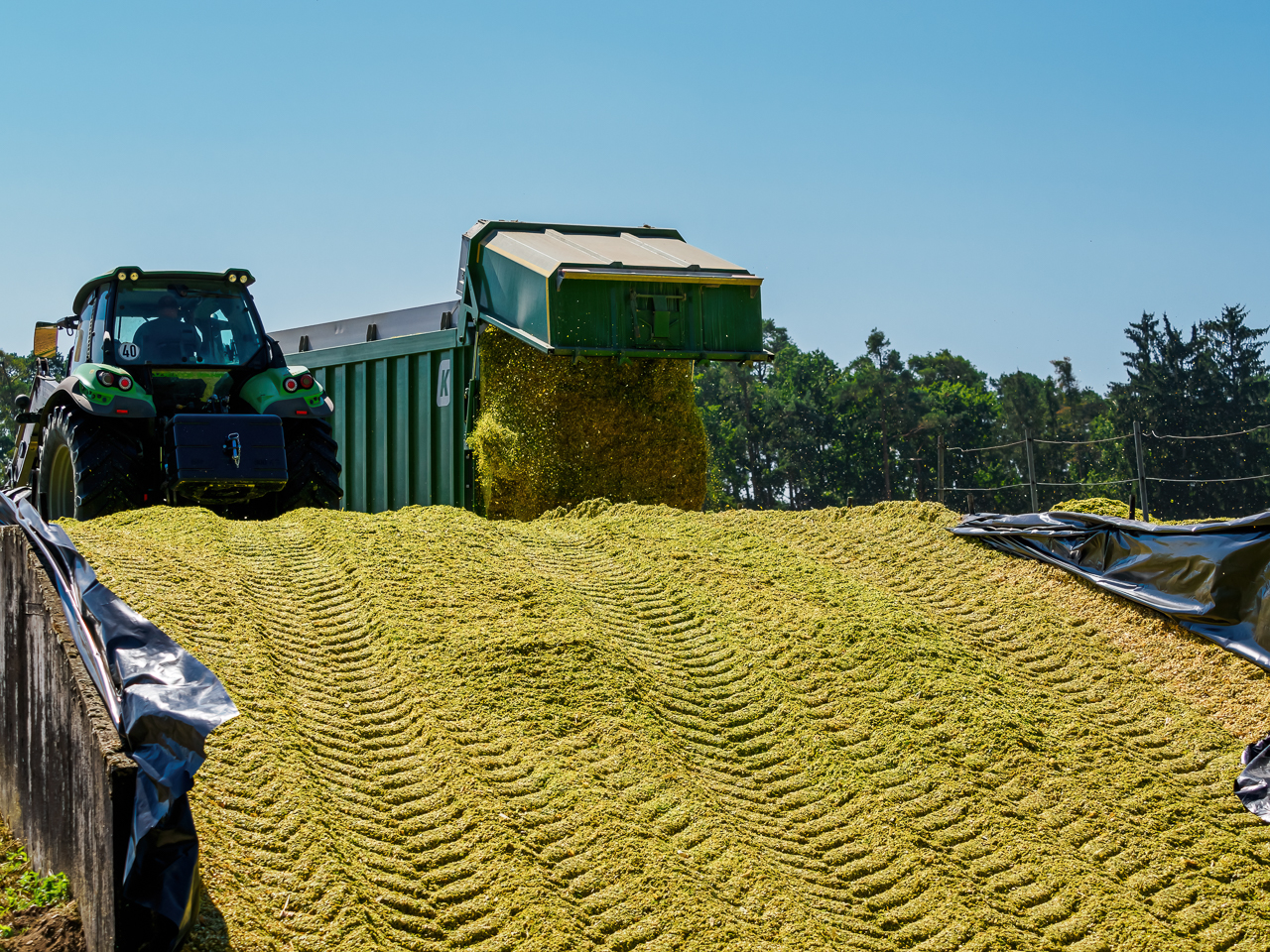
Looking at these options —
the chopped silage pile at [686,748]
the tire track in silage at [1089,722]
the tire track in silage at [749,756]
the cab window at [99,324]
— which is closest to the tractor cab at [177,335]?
the cab window at [99,324]

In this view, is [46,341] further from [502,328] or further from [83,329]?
[502,328]

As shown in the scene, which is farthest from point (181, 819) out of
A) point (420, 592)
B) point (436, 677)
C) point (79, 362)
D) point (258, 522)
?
point (79, 362)

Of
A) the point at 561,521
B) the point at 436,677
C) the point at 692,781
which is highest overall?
the point at 561,521

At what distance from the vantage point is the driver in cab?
9.41 meters

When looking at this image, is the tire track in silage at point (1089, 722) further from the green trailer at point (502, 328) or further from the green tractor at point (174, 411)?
the green tractor at point (174, 411)

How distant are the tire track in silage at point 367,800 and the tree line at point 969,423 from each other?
3694 cm

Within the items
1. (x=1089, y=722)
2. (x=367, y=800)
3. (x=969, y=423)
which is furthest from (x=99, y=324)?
(x=969, y=423)

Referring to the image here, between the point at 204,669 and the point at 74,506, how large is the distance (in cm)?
591

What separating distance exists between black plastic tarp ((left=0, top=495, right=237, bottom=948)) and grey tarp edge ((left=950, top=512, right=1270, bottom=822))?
5.64 metres

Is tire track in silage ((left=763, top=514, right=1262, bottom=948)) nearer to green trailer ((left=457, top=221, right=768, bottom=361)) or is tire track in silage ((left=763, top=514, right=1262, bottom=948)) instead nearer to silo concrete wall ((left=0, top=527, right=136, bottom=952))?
green trailer ((left=457, top=221, right=768, bottom=361))

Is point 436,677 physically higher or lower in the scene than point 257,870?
higher

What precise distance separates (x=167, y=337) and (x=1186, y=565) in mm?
7727

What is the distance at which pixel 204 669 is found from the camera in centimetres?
408

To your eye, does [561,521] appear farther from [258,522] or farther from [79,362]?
[79,362]
